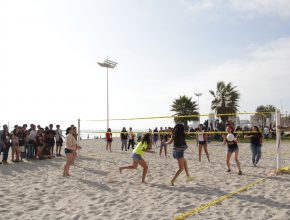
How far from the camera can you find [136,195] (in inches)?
247

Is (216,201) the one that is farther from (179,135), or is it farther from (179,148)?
(179,135)

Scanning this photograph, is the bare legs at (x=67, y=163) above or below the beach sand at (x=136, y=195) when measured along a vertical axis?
above

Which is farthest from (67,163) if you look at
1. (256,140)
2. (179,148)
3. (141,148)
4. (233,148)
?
(256,140)

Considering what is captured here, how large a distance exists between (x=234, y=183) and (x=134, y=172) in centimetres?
286

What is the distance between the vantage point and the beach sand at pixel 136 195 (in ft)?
16.5

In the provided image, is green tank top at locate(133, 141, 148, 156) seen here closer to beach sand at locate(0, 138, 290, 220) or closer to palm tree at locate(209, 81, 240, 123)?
beach sand at locate(0, 138, 290, 220)

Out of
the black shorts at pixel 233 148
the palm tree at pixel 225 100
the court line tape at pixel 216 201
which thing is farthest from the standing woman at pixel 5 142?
the palm tree at pixel 225 100

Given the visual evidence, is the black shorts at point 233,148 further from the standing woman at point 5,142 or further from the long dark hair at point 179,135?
the standing woman at point 5,142

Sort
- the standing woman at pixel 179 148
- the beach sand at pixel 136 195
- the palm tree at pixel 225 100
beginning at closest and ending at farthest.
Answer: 1. the beach sand at pixel 136 195
2. the standing woman at pixel 179 148
3. the palm tree at pixel 225 100

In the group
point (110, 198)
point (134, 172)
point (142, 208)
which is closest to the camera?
point (142, 208)

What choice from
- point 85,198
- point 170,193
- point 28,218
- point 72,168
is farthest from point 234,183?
point 72,168

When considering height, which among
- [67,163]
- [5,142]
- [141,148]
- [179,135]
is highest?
[179,135]

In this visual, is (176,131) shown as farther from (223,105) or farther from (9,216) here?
(223,105)

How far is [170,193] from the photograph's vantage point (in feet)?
21.0
